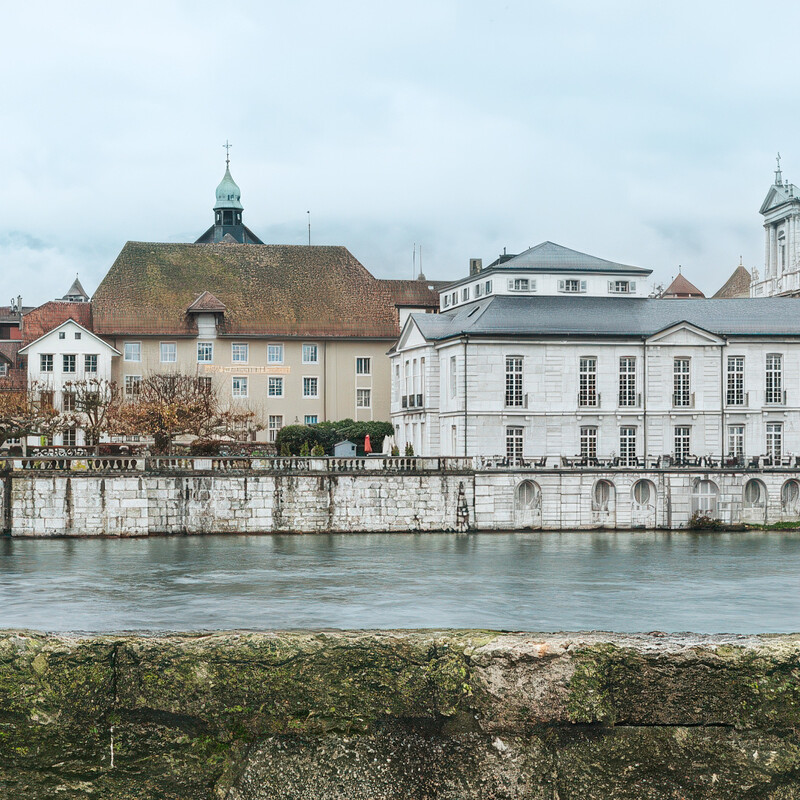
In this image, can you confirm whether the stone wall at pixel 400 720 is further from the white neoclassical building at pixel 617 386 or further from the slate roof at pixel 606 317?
the slate roof at pixel 606 317

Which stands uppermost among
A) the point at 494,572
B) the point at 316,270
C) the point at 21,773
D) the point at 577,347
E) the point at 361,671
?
the point at 316,270

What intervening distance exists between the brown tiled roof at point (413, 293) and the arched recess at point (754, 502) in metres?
33.1

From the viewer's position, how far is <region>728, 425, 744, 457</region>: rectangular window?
66625 millimetres

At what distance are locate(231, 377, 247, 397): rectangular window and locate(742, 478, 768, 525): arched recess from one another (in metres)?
37.1

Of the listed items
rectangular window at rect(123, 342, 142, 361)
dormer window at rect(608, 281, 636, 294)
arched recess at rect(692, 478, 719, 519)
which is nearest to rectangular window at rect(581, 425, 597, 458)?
arched recess at rect(692, 478, 719, 519)

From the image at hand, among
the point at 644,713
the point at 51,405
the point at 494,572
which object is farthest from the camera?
the point at 51,405

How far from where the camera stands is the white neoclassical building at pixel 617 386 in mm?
65750

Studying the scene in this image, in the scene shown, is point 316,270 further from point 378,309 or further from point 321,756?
point 321,756

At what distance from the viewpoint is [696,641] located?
14.6ft

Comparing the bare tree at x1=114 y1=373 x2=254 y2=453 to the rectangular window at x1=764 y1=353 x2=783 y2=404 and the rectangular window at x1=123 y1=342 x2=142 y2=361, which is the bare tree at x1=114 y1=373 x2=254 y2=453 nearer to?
the rectangular window at x1=123 y1=342 x2=142 y2=361

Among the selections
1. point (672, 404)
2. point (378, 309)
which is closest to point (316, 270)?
point (378, 309)

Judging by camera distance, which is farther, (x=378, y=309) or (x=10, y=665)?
(x=378, y=309)

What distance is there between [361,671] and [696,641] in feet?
3.96

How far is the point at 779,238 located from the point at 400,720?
107375 millimetres
